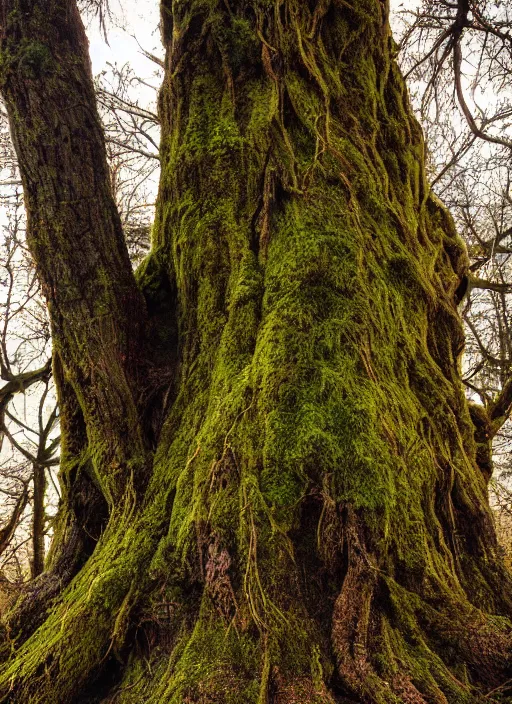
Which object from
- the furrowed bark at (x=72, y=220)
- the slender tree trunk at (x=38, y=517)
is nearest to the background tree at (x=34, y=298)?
the slender tree trunk at (x=38, y=517)

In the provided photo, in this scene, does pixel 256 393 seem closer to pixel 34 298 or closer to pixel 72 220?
pixel 72 220

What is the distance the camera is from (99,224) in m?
2.75

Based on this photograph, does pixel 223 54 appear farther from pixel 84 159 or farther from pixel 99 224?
pixel 99 224

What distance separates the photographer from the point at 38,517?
6840 mm

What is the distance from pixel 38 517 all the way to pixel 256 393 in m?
5.79

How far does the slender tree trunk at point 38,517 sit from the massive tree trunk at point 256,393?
4.38 m

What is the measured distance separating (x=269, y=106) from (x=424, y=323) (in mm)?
1580

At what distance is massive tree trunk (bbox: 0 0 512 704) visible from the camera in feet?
6.44

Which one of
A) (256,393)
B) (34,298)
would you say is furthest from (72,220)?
(34,298)

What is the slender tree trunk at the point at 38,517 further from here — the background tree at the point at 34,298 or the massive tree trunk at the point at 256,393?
the massive tree trunk at the point at 256,393

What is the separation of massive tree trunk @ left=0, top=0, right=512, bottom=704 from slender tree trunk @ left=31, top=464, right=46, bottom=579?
438cm

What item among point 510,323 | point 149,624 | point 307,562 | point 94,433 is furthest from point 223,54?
point 510,323

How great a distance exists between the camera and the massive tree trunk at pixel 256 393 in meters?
1.96

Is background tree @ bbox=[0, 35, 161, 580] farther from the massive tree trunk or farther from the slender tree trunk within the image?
the massive tree trunk
